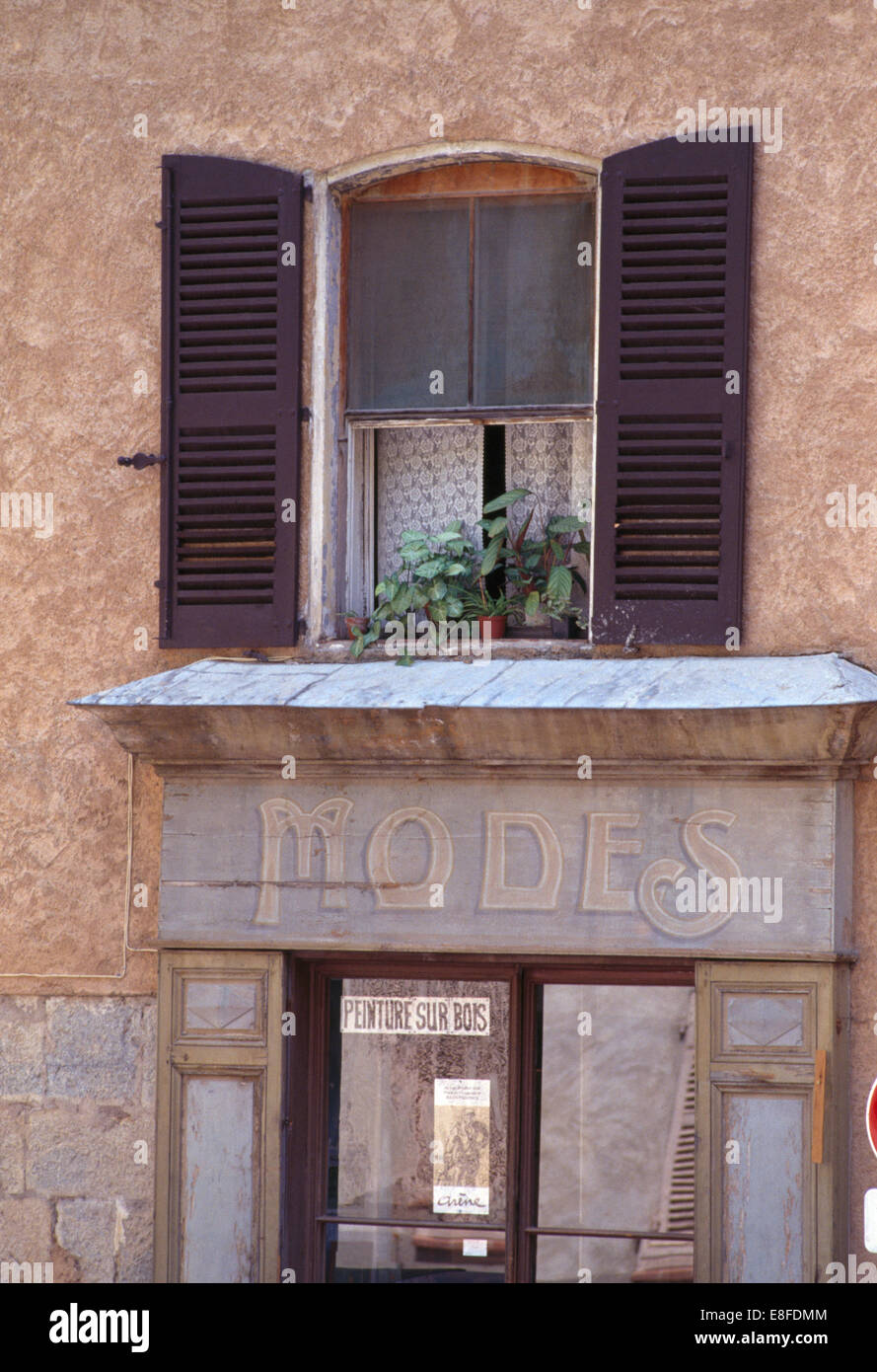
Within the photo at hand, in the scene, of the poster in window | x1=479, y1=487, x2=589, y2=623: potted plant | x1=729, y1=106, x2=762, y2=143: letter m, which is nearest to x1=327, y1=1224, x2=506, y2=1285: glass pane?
the poster in window

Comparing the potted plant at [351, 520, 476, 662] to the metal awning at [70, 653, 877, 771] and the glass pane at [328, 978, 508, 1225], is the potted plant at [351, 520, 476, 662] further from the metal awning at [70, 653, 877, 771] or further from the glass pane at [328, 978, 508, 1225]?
the glass pane at [328, 978, 508, 1225]

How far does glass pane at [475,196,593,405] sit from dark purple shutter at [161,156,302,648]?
77cm

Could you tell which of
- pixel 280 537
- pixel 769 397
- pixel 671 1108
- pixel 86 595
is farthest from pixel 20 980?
pixel 769 397

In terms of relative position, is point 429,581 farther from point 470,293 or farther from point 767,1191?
point 767,1191

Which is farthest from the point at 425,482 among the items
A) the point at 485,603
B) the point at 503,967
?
the point at 503,967

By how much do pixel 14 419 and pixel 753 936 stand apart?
3.66 meters

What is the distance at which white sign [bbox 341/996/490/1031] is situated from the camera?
7246 mm

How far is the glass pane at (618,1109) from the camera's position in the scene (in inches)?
274

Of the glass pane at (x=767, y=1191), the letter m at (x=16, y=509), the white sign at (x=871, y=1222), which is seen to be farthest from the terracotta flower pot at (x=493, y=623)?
the white sign at (x=871, y=1222)

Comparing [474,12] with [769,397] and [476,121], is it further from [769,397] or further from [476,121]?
[769,397]

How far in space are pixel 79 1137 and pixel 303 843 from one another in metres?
1.51

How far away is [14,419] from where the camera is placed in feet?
25.4

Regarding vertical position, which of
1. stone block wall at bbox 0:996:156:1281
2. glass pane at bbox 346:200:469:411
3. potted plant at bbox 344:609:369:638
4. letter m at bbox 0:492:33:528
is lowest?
stone block wall at bbox 0:996:156:1281

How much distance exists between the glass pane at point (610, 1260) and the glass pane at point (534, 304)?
325cm
